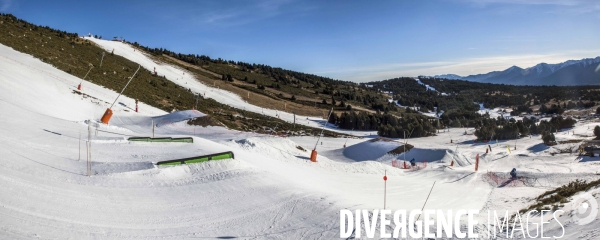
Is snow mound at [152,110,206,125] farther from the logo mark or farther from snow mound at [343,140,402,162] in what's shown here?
the logo mark

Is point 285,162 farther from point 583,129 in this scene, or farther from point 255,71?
point 255,71

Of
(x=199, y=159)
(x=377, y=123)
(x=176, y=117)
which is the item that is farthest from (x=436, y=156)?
(x=377, y=123)

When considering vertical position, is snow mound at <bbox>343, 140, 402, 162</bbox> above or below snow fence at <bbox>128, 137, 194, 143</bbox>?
below

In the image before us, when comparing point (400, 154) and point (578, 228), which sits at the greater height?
point (578, 228)

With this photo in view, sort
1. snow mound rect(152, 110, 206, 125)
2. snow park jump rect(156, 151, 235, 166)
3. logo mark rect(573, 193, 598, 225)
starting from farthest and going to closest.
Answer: snow mound rect(152, 110, 206, 125) → snow park jump rect(156, 151, 235, 166) → logo mark rect(573, 193, 598, 225)

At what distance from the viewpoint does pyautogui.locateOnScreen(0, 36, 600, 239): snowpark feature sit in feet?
28.5

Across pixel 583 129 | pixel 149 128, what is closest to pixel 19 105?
pixel 149 128

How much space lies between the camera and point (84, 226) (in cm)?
822

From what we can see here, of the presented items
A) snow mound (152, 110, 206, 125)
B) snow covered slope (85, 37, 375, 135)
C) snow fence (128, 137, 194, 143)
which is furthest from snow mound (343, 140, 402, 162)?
snow covered slope (85, 37, 375, 135)

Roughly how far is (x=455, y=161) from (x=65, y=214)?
25.3 metres

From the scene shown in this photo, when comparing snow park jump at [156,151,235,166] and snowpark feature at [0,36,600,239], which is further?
snow park jump at [156,151,235,166]

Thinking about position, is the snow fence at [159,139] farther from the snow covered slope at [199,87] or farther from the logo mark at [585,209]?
the snow covered slope at [199,87]

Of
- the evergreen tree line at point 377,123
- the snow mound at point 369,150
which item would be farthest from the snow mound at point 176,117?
the evergreen tree line at point 377,123

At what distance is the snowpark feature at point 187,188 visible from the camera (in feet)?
28.5
